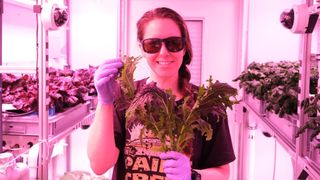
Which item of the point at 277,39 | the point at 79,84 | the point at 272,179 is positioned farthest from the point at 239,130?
the point at 79,84

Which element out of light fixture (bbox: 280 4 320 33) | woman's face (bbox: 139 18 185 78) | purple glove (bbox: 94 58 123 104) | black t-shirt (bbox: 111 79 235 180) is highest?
light fixture (bbox: 280 4 320 33)

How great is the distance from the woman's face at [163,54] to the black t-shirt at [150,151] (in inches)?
3.8

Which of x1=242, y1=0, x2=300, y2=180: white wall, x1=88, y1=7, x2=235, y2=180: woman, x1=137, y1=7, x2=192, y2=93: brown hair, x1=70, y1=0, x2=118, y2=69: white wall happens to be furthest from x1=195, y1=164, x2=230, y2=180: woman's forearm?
x1=70, y1=0, x2=118, y2=69: white wall

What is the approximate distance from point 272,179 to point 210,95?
3.50m

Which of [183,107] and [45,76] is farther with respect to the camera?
[45,76]

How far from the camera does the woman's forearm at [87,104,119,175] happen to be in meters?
1.21

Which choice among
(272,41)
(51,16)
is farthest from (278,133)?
(272,41)

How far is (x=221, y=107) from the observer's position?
1.08 metres

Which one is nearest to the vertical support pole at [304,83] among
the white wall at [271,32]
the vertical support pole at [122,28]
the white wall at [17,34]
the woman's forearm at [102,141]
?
the woman's forearm at [102,141]

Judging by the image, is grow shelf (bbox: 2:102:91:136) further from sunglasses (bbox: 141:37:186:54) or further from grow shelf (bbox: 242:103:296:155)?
grow shelf (bbox: 242:103:296:155)

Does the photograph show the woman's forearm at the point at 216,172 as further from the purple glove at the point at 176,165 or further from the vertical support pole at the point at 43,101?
the vertical support pole at the point at 43,101

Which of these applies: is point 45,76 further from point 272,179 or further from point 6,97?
point 272,179

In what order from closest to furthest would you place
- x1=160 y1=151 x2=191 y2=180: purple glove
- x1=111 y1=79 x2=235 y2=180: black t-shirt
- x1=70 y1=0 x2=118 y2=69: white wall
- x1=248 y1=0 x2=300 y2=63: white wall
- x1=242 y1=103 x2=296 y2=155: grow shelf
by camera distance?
x1=160 y1=151 x2=191 y2=180: purple glove < x1=111 y1=79 x2=235 y2=180: black t-shirt < x1=242 y1=103 x2=296 y2=155: grow shelf < x1=248 y1=0 x2=300 y2=63: white wall < x1=70 y1=0 x2=118 y2=69: white wall

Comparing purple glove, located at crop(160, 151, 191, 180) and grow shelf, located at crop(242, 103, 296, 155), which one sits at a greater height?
purple glove, located at crop(160, 151, 191, 180)
